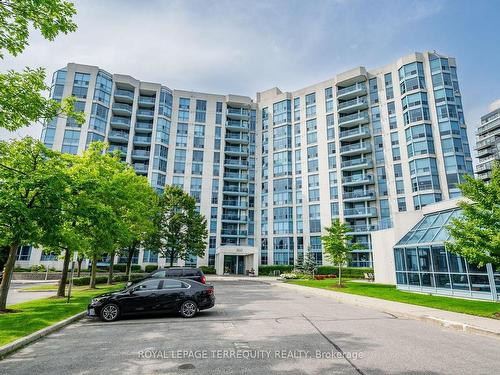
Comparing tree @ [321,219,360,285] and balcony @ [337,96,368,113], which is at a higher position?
balcony @ [337,96,368,113]

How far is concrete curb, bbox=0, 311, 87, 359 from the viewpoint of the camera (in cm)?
708

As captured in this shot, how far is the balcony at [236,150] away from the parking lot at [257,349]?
56.2 meters

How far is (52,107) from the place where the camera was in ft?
35.0

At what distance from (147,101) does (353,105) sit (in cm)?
4092

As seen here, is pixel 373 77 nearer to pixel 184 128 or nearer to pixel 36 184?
pixel 184 128

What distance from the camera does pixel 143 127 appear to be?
6069 centimetres

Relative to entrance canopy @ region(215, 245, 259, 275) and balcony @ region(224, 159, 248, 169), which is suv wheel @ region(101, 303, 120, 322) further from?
balcony @ region(224, 159, 248, 169)

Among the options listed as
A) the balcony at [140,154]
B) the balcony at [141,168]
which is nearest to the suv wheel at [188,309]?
the balcony at [141,168]

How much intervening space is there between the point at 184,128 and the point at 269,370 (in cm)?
6244

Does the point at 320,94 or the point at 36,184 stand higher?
the point at 320,94

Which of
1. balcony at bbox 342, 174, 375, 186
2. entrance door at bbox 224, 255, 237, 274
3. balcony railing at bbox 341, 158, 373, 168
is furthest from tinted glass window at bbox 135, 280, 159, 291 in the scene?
balcony railing at bbox 341, 158, 373, 168

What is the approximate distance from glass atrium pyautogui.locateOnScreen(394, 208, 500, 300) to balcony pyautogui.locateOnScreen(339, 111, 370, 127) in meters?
34.6

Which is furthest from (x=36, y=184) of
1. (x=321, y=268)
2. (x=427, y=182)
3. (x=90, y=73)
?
(x=90, y=73)

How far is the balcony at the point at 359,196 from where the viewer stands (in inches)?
2047
